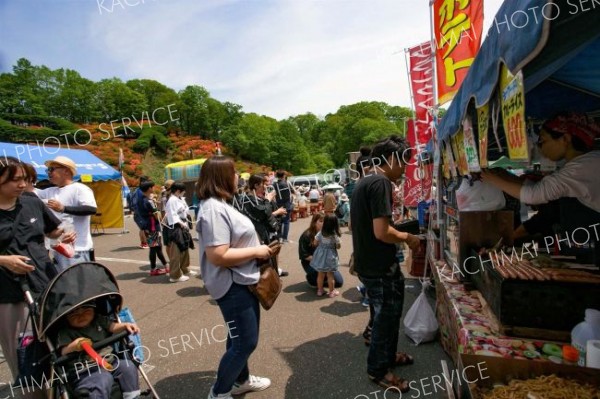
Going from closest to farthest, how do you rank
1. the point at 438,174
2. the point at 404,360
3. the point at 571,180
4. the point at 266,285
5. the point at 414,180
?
the point at 571,180 → the point at 266,285 → the point at 404,360 → the point at 438,174 → the point at 414,180

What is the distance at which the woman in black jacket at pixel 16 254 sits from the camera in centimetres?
246

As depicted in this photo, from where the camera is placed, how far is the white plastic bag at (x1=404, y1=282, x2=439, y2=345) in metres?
3.55

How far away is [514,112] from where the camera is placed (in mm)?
1544

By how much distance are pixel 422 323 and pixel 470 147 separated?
2.06 metres

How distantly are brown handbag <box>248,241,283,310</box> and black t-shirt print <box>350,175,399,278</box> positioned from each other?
2.39ft

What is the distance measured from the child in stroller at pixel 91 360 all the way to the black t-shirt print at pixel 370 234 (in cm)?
195

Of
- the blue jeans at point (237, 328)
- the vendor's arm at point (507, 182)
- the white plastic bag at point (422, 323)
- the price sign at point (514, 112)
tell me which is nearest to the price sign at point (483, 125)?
the vendor's arm at point (507, 182)

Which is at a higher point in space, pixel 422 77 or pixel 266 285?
pixel 422 77

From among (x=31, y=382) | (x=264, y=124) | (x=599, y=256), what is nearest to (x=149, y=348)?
(x=31, y=382)

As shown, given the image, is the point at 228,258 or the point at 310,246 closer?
the point at 228,258

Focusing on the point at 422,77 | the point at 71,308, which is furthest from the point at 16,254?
the point at 422,77

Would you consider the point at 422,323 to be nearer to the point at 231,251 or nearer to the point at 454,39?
the point at 231,251

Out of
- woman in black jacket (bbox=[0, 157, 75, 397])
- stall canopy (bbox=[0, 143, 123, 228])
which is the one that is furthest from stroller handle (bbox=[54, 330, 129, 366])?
stall canopy (bbox=[0, 143, 123, 228])

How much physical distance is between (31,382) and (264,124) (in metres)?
62.8
